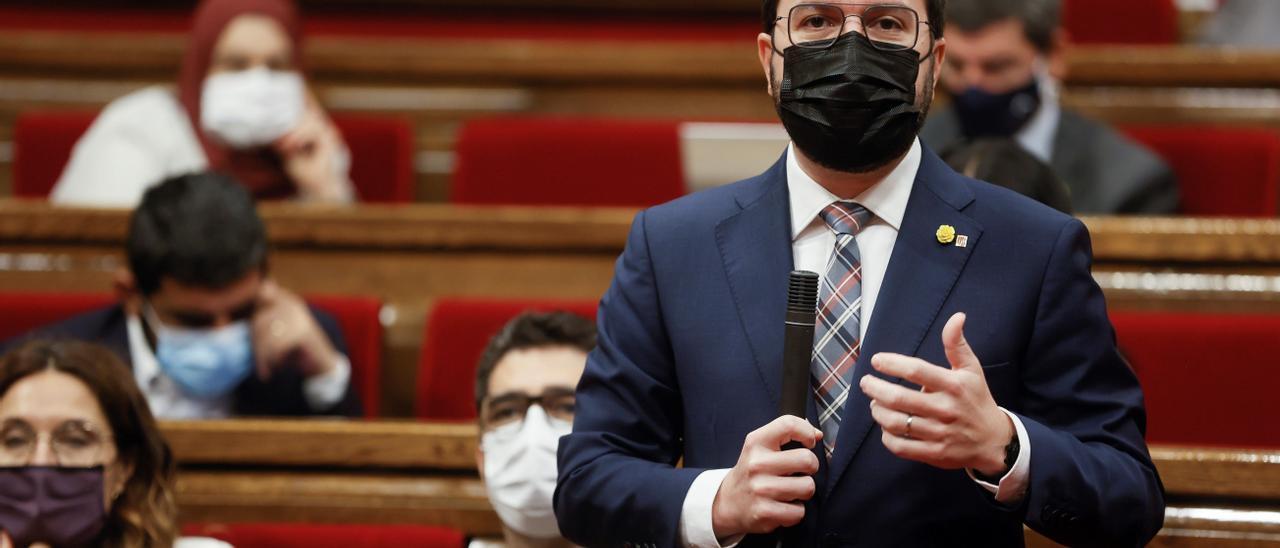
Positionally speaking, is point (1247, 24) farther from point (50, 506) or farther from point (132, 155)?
point (50, 506)

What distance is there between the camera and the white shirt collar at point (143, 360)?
0.83 meters

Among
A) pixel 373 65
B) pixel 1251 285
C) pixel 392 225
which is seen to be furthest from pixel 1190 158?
pixel 373 65

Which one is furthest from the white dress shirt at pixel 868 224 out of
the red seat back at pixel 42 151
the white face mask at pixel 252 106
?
the red seat back at pixel 42 151

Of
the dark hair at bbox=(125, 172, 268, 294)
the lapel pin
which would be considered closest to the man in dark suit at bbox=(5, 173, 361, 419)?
the dark hair at bbox=(125, 172, 268, 294)

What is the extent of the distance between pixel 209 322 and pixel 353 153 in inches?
14.3

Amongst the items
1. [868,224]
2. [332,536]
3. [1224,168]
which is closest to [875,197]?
[868,224]

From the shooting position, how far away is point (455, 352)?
88 cm

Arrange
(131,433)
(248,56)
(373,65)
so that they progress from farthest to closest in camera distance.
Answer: (373,65) → (248,56) → (131,433)

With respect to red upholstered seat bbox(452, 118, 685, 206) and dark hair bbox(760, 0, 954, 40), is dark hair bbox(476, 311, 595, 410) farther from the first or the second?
red upholstered seat bbox(452, 118, 685, 206)

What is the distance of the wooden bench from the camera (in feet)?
2.46

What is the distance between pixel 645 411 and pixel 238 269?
0.40m

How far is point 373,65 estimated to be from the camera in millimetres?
1296

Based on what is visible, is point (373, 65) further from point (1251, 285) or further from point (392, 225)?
point (1251, 285)

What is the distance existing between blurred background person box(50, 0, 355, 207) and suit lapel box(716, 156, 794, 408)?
63cm
